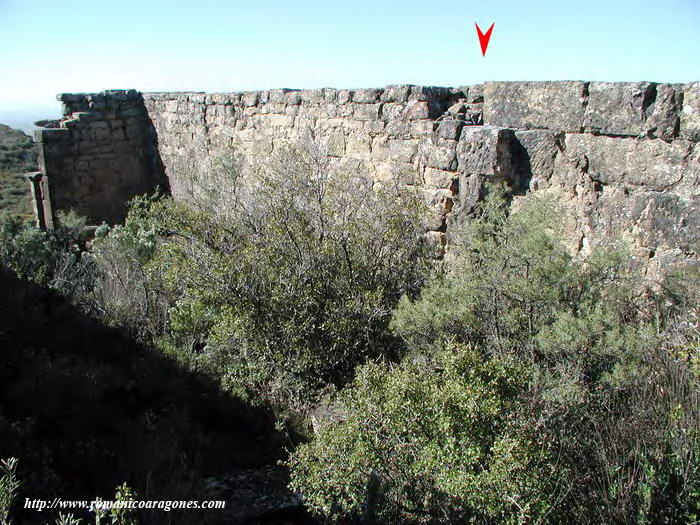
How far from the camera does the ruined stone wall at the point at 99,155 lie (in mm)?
10180

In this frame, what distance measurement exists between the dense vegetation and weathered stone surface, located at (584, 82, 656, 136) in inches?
28.2

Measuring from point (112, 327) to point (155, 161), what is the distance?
584 centimetres

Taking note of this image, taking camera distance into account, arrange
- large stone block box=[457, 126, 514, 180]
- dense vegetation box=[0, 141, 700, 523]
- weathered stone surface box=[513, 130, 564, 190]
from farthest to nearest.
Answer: large stone block box=[457, 126, 514, 180], weathered stone surface box=[513, 130, 564, 190], dense vegetation box=[0, 141, 700, 523]

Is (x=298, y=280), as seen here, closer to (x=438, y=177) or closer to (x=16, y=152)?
(x=438, y=177)

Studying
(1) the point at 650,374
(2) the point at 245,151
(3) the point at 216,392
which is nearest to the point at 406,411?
(1) the point at 650,374

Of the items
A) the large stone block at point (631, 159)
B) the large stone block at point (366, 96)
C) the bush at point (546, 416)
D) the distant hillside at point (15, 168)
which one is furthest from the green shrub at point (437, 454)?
the distant hillside at point (15, 168)

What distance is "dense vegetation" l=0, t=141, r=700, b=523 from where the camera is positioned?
306 cm

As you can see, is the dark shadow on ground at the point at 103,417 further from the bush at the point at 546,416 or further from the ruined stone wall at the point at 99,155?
the ruined stone wall at the point at 99,155

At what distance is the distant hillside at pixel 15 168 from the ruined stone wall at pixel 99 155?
2.75m

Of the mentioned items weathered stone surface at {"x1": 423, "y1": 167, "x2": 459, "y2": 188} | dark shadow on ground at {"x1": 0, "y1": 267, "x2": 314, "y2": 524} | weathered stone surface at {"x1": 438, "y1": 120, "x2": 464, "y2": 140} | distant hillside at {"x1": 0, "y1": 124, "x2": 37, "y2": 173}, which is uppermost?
weathered stone surface at {"x1": 438, "y1": 120, "x2": 464, "y2": 140}

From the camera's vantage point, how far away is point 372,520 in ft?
10.1

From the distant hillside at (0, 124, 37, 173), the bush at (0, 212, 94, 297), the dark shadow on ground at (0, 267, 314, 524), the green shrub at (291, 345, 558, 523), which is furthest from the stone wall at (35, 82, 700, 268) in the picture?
the distant hillside at (0, 124, 37, 173)

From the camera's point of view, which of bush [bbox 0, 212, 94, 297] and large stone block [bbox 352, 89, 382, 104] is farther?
bush [bbox 0, 212, 94, 297]

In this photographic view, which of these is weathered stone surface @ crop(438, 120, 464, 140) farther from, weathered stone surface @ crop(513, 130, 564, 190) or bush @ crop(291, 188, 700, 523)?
bush @ crop(291, 188, 700, 523)
